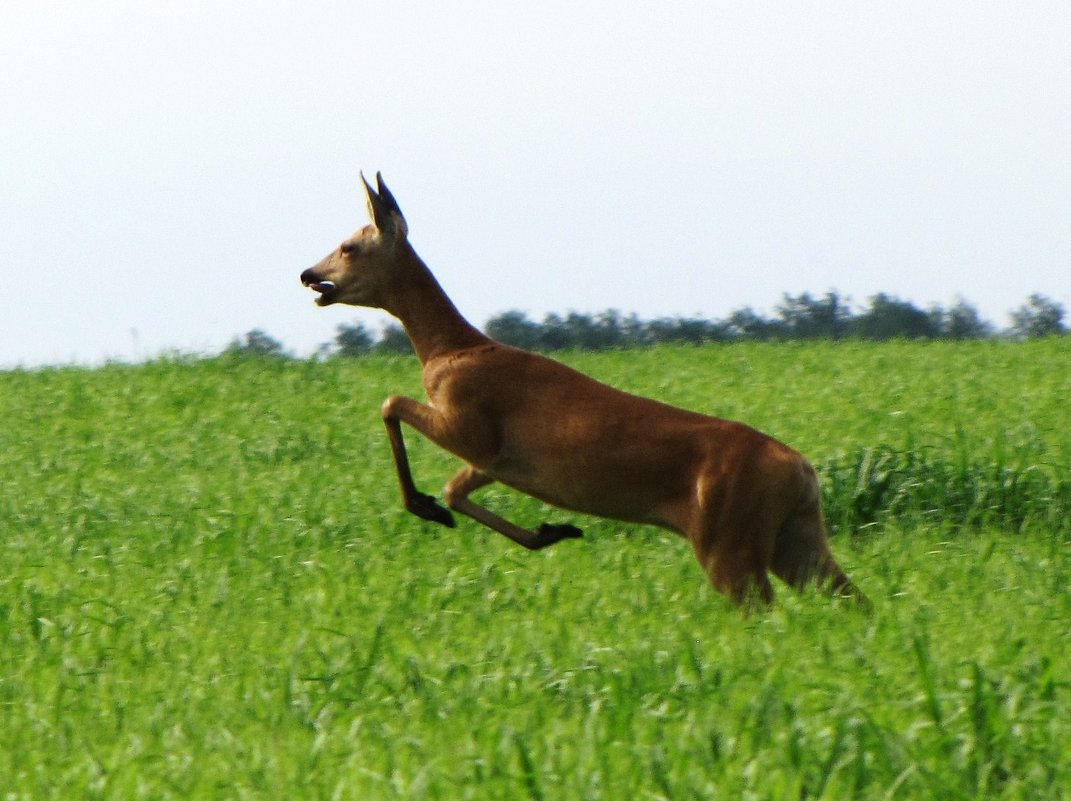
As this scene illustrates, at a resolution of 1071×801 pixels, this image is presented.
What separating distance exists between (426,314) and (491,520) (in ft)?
3.44

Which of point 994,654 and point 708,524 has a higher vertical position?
point 708,524

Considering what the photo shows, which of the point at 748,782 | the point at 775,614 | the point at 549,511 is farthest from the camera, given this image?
the point at 549,511

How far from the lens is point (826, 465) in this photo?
33.8 feet

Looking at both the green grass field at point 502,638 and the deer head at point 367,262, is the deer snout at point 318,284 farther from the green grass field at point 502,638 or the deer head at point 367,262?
the green grass field at point 502,638

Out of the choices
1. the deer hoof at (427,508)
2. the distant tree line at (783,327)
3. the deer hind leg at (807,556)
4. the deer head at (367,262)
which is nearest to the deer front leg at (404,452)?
the deer hoof at (427,508)

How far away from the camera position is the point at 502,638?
6.38 meters

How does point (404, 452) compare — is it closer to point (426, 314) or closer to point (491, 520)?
point (491, 520)

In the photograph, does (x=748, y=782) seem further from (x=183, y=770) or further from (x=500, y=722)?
(x=183, y=770)

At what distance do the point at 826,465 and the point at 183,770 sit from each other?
6.15 metres

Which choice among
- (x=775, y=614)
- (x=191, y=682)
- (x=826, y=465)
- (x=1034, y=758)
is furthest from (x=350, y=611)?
(x=826, y=465)

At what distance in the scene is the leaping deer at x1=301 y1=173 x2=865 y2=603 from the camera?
6.74 meters

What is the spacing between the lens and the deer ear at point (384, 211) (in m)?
7.84

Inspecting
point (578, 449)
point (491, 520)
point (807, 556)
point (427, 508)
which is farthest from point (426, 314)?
point (807, 556)

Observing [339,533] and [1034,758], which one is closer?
[1034,758]
